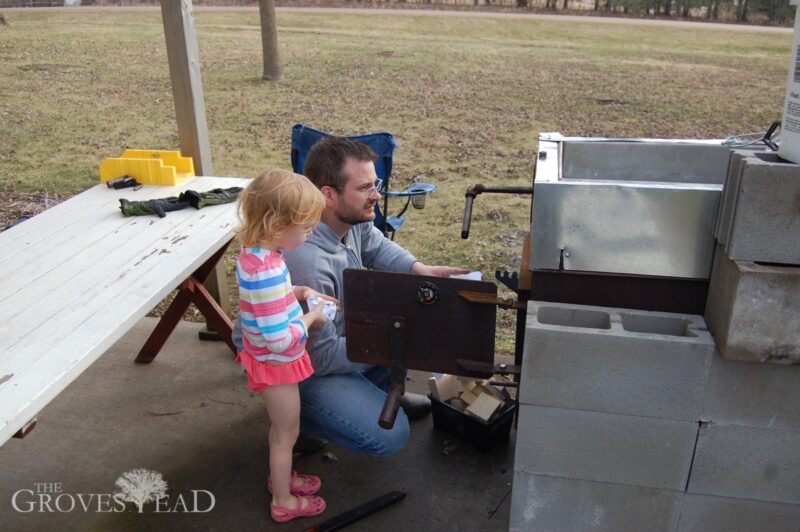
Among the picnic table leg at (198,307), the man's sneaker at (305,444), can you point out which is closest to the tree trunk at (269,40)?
the picnic table leg at (198,307)

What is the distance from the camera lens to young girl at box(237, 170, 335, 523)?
217 centimetres

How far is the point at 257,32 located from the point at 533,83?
7.46 meters

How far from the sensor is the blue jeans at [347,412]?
2.52 meters

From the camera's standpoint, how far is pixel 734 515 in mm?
2049

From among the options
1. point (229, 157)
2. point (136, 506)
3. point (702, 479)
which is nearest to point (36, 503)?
point (136, 506)

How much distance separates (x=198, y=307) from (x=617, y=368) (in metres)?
2.23

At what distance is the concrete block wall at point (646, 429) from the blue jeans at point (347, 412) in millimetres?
584

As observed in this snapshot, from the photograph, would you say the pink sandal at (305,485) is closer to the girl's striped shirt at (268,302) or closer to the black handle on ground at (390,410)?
the girl's striped shirt at (268,302)

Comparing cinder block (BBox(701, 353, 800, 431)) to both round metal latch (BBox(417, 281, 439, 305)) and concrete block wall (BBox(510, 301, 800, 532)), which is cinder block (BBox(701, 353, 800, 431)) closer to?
concrete block wall (BBox(510, 301, 800, 532))

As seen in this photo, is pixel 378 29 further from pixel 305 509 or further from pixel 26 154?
pixel 305 509

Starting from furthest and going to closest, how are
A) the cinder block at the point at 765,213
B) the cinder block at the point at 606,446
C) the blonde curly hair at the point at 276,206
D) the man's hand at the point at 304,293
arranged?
the man's hand at the point at 304,293 < the blonde curly hair at the point at 276,206 < the cinder block at the point at 606,446 < the cinder block at the point at 765,213

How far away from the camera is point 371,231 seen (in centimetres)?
308

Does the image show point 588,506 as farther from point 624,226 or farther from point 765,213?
point 765,213

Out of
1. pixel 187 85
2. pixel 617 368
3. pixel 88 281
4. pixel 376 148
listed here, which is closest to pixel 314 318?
pixel 88 281
